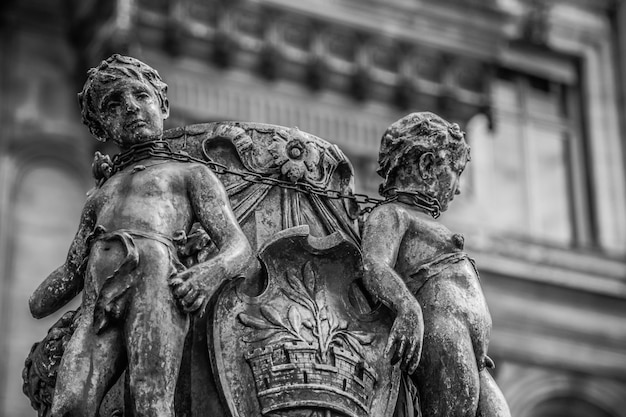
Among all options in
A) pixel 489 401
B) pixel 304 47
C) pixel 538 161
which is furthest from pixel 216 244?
pixel 538 161

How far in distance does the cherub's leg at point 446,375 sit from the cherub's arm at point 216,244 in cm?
75

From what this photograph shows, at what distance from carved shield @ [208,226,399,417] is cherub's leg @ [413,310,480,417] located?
13 cm

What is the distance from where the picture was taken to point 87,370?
20.6 ft

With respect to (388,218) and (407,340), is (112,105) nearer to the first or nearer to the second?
(388,218)

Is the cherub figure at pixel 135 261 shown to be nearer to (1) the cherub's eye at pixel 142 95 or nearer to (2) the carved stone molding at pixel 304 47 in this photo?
(1) the cherub's eye at pixel 142 95

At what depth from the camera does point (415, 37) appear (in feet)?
73.5

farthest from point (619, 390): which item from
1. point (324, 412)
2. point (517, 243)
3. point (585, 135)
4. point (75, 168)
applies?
point (324, 412)

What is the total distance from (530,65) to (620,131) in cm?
158

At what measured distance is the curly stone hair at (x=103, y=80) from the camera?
682 cm

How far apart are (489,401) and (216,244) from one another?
1190mm

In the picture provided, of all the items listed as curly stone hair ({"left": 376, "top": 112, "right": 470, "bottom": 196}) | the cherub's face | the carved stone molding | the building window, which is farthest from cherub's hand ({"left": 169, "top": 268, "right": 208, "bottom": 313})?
the building window

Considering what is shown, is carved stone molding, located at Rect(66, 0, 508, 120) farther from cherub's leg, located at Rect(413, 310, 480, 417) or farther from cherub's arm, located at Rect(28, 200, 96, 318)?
cherub's leg, located at Rect(413, 310, 480, 417)

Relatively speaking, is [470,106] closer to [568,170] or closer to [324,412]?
[568,170]

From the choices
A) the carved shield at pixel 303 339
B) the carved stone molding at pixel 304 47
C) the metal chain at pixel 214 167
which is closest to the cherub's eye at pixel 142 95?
the metal chain at pixel 214 167
